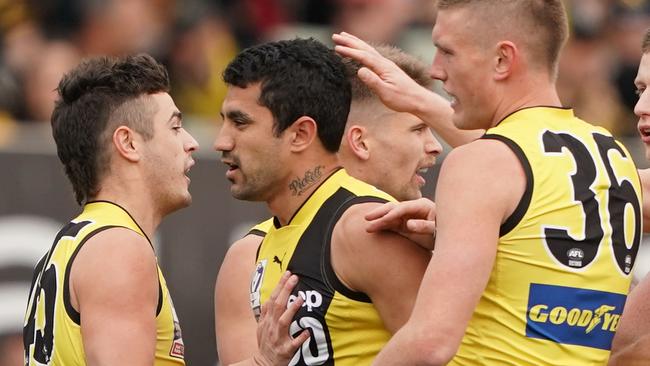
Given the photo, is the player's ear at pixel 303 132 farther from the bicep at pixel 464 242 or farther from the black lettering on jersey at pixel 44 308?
the bicep at pixel 464 242

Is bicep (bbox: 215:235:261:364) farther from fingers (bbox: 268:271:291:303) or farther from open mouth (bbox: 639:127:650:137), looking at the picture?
open mouth (bbox: 639:127:650:137)

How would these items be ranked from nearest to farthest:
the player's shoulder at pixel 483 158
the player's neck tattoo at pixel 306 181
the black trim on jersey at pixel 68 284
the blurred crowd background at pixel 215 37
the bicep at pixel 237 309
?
the player's shoulder at pixel 483 158, the black trim on jersey at pixel 68 284, the player's neck tattoo at pixel 306 181, the bicep at pixel 237 309, the blurred crowd background at pixel 215 37

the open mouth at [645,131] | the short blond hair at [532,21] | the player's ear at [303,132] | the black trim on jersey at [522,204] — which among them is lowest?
the black trim on jersey at [522,204]

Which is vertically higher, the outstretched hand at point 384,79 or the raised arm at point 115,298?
the outstretched hand at point 384,79

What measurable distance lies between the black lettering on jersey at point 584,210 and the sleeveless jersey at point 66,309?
72.5 inches

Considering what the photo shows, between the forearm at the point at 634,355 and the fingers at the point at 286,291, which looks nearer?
the fingers at the point at 286,291

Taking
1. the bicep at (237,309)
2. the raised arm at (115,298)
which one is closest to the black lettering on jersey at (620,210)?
the raised arm at (115,298)

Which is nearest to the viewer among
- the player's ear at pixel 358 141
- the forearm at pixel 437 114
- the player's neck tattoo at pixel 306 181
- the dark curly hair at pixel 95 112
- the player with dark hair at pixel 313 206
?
the player with dark hair at pixel 313 206

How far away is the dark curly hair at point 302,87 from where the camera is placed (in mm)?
5270

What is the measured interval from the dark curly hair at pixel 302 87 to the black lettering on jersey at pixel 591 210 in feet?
3.86

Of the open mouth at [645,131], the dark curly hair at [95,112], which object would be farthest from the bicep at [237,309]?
the open mouth at [645,131]

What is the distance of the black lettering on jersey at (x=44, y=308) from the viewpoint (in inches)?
206

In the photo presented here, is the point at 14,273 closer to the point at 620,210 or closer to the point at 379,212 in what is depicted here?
the point at 379,212

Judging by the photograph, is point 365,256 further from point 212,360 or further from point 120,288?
point 212,360
